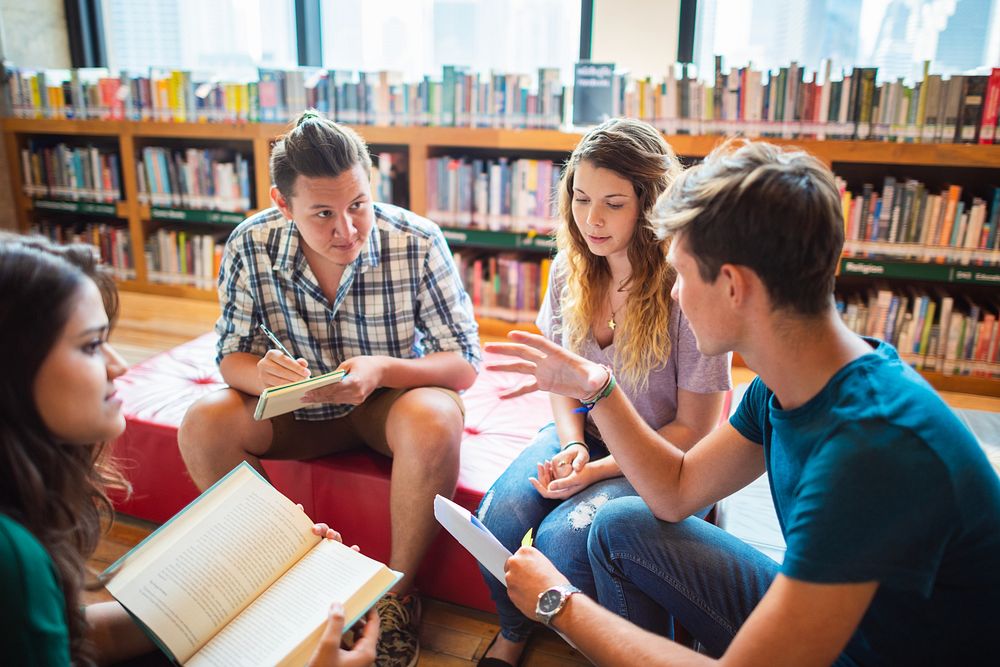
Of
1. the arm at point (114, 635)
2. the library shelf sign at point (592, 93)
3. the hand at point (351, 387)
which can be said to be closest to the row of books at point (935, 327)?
the library shelf sign at point (592, 93)

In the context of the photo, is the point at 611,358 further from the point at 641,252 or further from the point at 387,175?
the point at 387,175

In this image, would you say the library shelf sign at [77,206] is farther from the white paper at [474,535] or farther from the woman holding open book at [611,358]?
the white paper at [474,535]

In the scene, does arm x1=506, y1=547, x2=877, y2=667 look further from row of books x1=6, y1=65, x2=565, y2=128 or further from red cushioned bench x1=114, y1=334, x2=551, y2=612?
row of books x1=6, y1=65, x2=565, y2=128

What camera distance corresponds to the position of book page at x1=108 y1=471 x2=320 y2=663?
1102 millimetres

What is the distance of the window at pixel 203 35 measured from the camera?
4262mm

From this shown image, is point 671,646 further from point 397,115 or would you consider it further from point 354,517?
point 397,115

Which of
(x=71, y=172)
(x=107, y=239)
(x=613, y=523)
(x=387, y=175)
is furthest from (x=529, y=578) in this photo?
(x=71, y=172)

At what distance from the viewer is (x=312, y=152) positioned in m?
1.63

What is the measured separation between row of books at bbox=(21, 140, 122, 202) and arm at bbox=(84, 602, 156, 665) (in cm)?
361

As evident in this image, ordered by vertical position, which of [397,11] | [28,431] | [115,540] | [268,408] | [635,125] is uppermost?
[397,11]

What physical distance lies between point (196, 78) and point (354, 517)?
3.05 metres

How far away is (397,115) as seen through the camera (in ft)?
11.5

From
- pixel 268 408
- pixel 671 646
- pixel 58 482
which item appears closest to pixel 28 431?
pixel 58 482

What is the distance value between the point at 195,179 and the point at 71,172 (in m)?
0.87
